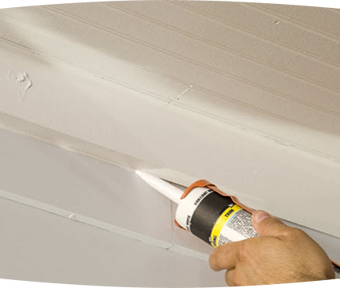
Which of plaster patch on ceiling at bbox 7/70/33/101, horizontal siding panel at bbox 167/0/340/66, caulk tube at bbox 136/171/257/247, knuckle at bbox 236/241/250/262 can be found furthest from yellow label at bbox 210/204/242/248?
plaster patch on ceiling at bbox 7/70/33/101

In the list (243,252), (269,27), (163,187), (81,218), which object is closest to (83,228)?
(81,218)

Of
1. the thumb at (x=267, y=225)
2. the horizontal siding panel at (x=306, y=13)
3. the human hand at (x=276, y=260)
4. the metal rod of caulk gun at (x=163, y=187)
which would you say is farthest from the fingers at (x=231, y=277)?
the horizontal siding panel at (x=306, y=13)

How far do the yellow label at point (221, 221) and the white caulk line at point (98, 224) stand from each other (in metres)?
0.10

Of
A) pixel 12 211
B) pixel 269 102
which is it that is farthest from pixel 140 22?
pixel 12 211

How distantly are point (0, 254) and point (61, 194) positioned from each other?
0.21 m

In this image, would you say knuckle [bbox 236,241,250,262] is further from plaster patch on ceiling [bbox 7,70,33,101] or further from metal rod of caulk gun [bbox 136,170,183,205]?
plaster patch on ceiling [bbox 7,70,33,101]

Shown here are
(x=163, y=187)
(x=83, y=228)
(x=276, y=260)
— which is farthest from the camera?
(x=163, y=187)

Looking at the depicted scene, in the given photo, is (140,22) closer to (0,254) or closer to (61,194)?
(61,194)

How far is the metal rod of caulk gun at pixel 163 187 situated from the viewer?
1.29m

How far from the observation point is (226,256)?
1097 millimetres

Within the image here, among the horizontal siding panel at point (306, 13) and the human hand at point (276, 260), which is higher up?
the horizontal siding panel at point (306, 13)

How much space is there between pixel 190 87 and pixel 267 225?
39 cm

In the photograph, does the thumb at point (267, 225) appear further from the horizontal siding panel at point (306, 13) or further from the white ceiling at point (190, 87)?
the horizontal siding panel at point (306, 13)

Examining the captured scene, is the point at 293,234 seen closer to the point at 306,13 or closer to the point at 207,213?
the point at 207,213
